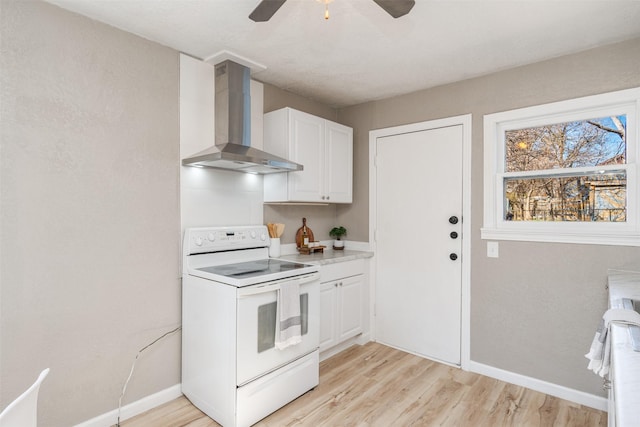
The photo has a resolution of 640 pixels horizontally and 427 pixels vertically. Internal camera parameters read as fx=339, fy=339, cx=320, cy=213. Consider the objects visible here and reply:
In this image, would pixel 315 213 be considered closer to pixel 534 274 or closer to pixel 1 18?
pixel 534 274

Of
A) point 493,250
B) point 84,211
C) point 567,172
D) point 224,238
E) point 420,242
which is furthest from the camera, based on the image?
point 420,242

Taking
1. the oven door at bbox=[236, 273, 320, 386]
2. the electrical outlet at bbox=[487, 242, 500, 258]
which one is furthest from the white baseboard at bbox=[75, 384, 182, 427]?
the electrical outlet at bbox=[487, 242, 500, 258]

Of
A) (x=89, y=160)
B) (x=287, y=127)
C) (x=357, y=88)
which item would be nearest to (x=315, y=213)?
(x=287, y=127)

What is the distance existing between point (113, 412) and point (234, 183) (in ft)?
5.65

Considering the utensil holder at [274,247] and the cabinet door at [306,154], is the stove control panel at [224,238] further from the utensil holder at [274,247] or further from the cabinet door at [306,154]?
the cabinet door at [306,154]

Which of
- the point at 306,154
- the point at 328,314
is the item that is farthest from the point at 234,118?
the point at 328,314

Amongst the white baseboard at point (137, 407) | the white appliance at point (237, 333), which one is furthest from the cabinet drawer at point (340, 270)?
the white baseboard at point (137, 407)

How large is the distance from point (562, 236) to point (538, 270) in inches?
11.9

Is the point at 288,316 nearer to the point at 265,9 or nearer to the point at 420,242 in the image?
the point at 420,242

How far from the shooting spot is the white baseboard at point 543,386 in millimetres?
2312

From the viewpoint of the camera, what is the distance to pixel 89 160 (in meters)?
2.02

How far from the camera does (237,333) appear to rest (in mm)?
2021

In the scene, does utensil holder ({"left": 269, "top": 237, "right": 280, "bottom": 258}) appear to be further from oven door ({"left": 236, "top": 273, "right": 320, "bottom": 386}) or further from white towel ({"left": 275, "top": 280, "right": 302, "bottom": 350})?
white towel ({"left": 275, "top": 280, "right": 302, "bottom": 350})

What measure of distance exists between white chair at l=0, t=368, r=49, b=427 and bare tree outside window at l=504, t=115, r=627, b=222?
3.00m
